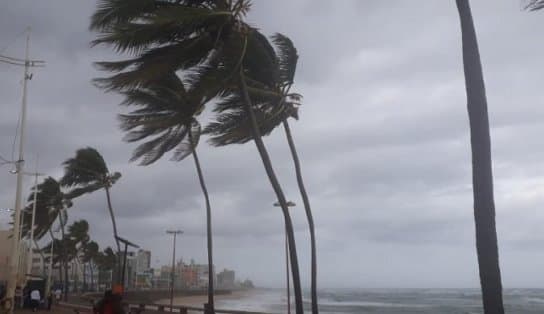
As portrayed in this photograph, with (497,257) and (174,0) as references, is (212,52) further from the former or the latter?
(497,257)

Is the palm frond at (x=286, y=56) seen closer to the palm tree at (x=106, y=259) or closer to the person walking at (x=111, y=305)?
the person walking at (x=111, y=305)

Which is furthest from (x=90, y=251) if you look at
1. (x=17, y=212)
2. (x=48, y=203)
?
(x=17, y=212)

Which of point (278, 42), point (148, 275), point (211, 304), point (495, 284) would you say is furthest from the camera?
point (148, 275)

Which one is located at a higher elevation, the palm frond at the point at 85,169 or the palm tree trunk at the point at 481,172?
the palm frond at the point at 85,169

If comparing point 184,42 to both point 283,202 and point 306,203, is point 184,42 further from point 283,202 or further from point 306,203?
point 306,203

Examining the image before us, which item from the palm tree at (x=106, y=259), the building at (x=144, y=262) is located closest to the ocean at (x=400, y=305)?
the palm tree at (x=106, y=259)

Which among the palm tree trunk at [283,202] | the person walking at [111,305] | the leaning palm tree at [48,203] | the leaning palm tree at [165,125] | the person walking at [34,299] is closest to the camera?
the person walking at [111,305]

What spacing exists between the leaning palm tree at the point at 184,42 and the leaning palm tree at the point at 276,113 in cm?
157

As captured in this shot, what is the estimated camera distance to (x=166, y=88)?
17750mm

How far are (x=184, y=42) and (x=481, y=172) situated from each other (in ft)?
21.0

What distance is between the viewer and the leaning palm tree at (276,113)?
1351 centimetres

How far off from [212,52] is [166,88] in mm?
6532

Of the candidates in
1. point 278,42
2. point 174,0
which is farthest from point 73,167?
point 174,0

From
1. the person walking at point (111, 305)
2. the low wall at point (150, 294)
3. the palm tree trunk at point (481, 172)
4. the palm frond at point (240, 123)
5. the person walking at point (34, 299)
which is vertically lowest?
the low wall at point (150, 294)
